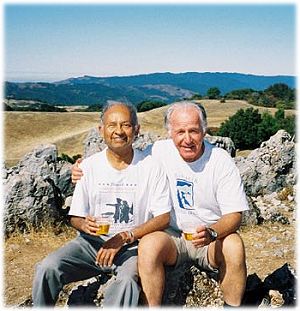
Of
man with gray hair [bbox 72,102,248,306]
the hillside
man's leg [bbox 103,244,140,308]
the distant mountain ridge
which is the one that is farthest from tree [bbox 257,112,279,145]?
man's leg [bbox 103,244,140,308]

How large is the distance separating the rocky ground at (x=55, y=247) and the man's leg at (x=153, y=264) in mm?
1978

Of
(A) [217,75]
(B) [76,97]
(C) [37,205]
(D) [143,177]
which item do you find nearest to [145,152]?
(D) [143,177]

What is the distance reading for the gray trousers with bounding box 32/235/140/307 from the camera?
4180 millimetres

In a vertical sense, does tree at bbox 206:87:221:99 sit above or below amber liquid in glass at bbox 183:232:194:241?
above

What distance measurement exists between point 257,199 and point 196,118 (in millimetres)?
6425

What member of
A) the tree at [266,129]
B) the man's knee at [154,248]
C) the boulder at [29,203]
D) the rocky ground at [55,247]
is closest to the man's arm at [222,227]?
the man's knee at [154,248]

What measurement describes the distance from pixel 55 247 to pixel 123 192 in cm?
353

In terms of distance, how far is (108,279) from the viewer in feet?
16.5

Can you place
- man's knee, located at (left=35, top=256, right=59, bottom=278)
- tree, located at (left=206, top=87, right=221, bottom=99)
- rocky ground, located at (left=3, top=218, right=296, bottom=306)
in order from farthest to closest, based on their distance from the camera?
1. tree, located at (left=206, top=87, right=221, bottom=99)
2. rocky ground, located at (left=3, top=218, right=296, bottom=306)
3. man's knee, located at (left=35, top=256, right=59, bottom=278)

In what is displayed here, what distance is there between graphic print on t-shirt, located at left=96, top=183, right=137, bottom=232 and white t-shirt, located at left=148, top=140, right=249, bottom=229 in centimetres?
35

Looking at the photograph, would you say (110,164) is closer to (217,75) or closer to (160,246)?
(160,246)

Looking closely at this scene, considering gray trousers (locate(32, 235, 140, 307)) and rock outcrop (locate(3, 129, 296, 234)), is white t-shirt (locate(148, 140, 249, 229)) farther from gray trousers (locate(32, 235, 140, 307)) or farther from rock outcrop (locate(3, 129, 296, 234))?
rock outcrop (locate(3, 129, 296, 234))

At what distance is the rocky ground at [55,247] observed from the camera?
647 cm

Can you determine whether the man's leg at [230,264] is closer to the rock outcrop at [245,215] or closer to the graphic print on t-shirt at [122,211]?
the rock outcrop at [245,215]
